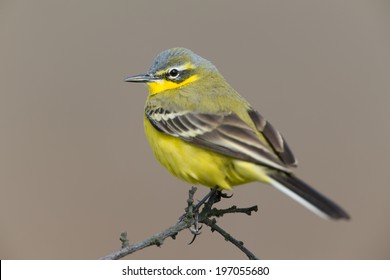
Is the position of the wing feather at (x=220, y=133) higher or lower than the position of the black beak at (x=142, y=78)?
lower

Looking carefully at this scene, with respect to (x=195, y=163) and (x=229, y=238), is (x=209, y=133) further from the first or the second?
(x=229, y=238)

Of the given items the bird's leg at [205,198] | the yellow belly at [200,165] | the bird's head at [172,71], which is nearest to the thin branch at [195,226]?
the bird's leg at [205,198]

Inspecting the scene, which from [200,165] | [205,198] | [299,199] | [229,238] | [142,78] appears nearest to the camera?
[299,199]

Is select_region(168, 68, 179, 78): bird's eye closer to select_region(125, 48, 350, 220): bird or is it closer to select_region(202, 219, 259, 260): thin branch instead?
select_region(125, 48, 350, 220): bird

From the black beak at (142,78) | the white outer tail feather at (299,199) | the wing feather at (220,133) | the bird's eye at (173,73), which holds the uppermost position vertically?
the bird's eye at (173,73)

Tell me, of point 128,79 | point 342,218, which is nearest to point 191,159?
point 128,79

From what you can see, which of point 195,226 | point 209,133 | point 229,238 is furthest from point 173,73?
point 229,238

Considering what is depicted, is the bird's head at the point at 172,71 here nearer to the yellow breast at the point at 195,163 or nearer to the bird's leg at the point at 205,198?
the yellow breast at the point at 195,163

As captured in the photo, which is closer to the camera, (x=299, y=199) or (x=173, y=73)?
(x=299, y=199)
